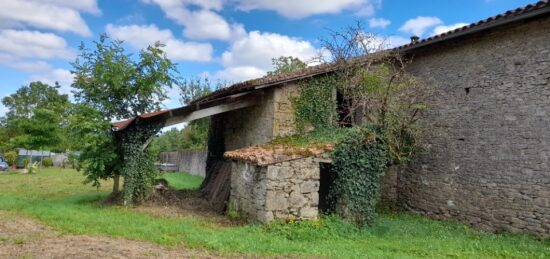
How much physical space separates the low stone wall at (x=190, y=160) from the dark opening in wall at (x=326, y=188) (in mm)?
11783

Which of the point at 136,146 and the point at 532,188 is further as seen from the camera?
the point at 136,146

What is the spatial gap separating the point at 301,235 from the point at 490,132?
212 inches

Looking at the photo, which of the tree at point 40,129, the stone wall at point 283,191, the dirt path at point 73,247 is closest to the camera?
the dirt path at point 73,247

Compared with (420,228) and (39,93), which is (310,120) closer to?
(420,228)

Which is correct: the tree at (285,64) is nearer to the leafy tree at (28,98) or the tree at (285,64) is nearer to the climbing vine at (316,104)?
the climbing vine at (316,104)

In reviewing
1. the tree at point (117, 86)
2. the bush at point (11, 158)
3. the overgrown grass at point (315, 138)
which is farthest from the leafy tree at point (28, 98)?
the overgrown grass at point (315, 138)

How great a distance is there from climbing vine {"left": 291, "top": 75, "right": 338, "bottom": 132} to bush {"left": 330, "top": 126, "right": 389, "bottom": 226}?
81.4 inches

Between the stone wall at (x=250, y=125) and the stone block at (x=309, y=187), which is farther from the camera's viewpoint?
the stone wall at (x=250, y=125)

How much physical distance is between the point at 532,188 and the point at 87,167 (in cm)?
1088

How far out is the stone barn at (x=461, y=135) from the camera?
29.9 ft

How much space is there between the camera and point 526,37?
952 centimetres

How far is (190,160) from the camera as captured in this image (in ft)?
85.5

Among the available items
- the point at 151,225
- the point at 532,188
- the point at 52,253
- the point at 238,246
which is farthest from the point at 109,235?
the point at 532,188

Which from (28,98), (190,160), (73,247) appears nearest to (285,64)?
(190,160)
